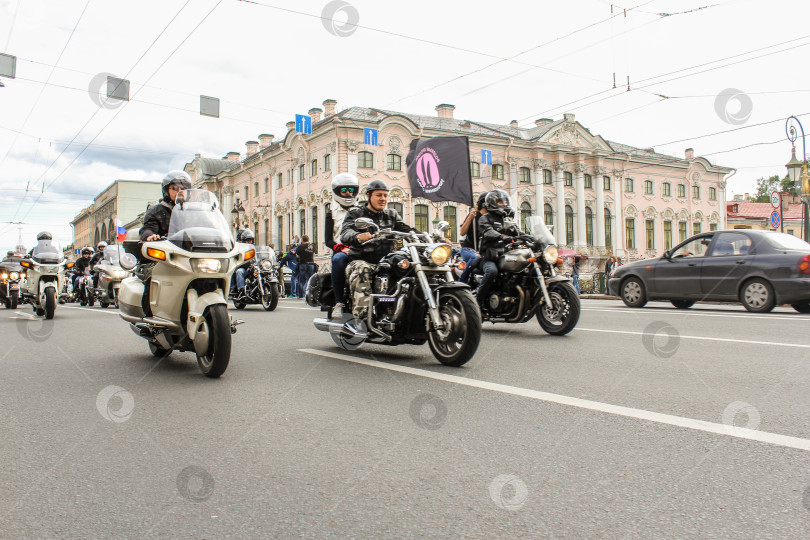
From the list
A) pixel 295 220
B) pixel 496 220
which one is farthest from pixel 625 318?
pixel 295 220

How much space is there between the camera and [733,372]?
4.84 metres

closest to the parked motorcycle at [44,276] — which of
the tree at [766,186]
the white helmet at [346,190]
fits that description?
the white helmet at [346,190]

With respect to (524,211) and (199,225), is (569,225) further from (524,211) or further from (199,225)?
(199,225)

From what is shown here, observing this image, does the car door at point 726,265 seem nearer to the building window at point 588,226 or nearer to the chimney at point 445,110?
the chimney at point 445,110

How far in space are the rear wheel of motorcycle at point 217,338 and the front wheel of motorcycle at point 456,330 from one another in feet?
5.27

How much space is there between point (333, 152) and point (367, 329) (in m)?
39.2

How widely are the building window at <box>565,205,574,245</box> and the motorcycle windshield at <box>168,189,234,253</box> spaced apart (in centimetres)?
5009

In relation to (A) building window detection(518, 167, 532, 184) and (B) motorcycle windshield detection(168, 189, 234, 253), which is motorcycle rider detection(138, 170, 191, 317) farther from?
(A) building window detection(518, 167, 532, 184)

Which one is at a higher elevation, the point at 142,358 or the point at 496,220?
the point at 496,220

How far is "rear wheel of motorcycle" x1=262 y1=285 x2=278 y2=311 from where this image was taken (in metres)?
13.0

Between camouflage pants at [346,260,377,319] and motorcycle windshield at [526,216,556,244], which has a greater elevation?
motorcycle windshield at [526,216,556,244]

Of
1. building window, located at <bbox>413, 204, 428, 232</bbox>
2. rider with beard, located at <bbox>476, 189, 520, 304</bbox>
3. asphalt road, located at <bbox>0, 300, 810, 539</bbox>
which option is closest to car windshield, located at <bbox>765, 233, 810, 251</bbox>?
rider with beard, located at <bbox>476, 189, 520, 304</bbox>

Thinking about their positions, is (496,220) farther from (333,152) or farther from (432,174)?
(333,152)

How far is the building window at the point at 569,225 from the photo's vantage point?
53719 millimetres
